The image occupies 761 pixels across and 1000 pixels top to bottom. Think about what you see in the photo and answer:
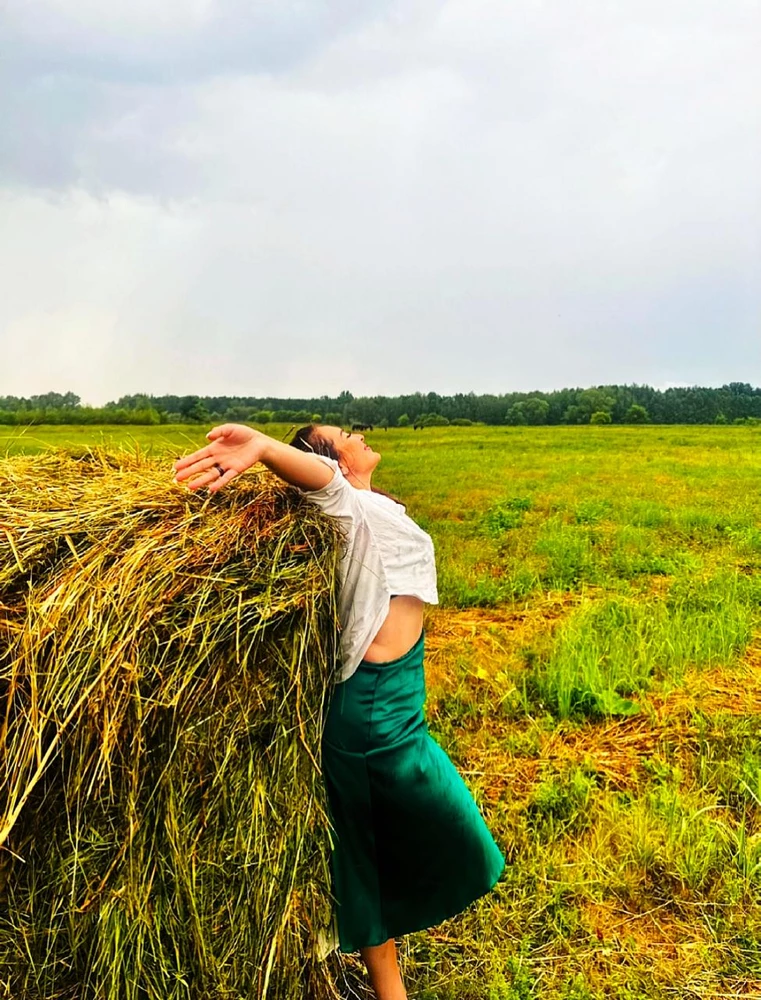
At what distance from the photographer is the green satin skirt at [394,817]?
1917 mm

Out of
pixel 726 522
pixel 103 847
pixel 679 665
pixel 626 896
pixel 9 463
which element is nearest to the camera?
pixel 103 847

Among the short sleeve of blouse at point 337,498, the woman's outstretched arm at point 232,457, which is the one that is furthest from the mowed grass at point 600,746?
the woman's outstretched arm at point 232,457

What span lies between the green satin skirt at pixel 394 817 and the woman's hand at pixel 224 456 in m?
0.63

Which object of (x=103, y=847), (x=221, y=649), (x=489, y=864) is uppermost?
(x=221, y=649)

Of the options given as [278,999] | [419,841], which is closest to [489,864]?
[419,841]

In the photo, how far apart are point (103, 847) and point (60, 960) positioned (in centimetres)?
33

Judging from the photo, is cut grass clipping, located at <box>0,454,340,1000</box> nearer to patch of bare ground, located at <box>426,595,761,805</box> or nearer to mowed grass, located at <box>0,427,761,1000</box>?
mowed grass, located at <box>0,427,761,1000</box>

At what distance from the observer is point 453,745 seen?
3.96 meters

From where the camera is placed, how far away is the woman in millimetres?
1907

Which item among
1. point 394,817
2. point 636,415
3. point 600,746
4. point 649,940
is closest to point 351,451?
point 394,817

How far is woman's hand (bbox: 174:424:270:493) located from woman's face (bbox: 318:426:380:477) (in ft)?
1.36

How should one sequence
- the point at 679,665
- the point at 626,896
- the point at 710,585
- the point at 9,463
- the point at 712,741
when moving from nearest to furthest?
the point at 9,463 → the point at 626,896 → the point at 712,741 → the point at 679,665 → the point at 710,585

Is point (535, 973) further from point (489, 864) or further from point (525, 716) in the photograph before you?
point (525, 716)

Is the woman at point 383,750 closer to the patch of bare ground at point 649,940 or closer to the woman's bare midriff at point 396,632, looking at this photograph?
the woman's bare midriff at point 396,632
